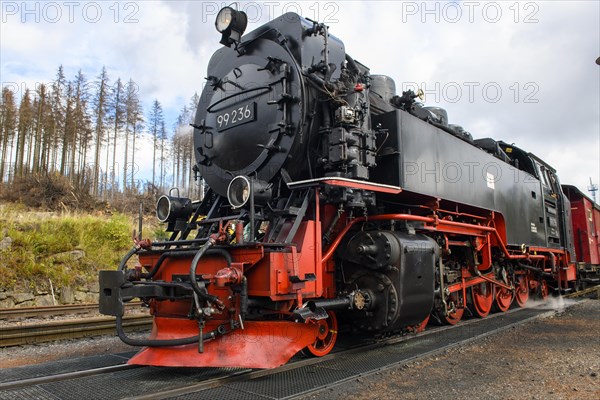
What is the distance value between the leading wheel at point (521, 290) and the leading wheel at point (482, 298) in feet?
5.54

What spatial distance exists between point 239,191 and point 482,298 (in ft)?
17.3

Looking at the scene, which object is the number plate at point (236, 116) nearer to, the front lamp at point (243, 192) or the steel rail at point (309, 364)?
the front lamp at point (243, 192)

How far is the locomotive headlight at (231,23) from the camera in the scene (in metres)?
5.29

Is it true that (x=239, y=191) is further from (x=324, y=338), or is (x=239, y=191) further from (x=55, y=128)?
(x=55, y=128)

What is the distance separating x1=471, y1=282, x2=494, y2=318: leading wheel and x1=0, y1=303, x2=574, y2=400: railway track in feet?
8.57

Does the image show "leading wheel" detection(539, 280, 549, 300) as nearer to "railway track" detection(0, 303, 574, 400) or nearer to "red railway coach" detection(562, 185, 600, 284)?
"red railway coach" detection(562, 185, 600, 284)

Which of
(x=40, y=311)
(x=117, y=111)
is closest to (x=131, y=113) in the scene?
(x=117, y=111)

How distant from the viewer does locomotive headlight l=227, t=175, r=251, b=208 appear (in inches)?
170

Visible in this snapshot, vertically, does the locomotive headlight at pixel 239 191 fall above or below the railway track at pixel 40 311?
above

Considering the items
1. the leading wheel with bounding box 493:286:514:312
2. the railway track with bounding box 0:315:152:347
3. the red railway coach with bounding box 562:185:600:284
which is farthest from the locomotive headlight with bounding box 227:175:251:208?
the red railway coach with bounding box 562:185:600:284

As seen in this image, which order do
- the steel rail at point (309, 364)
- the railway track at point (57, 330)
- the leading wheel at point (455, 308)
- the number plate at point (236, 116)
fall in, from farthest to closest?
the leading wheel at point (455, 308) → the railway track at point (57, 330) → the number plate at point (236, 116) → the steel rail at point (309, 364)

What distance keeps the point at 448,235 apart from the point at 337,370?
3.13m

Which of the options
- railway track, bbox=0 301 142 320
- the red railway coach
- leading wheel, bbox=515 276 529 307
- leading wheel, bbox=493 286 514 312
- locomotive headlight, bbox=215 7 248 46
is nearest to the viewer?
locomotive headlight, bbox=215 7 248 46

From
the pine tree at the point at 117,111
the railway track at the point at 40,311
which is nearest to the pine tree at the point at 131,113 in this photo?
the pine tree at the point at 117,111
